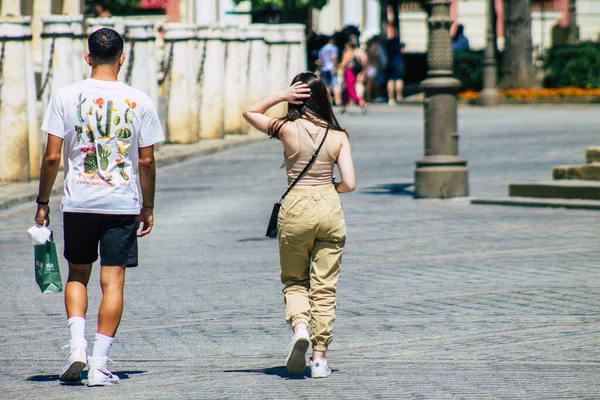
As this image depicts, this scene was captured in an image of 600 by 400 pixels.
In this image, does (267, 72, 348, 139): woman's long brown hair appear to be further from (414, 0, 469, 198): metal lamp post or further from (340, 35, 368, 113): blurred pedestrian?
(340, 35, 368, 113): blurred pedestrian

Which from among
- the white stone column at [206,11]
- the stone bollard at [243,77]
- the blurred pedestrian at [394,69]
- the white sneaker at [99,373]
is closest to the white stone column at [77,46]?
the stone bollard at [243,77]

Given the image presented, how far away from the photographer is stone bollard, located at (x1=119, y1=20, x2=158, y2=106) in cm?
2042

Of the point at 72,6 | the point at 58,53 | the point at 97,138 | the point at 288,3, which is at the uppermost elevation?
the point at 288,3

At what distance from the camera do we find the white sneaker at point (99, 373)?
20.2 ft

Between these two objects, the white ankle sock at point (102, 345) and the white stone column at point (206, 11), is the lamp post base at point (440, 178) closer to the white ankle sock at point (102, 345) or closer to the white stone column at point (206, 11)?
the white ankle sock at point (102, 345)

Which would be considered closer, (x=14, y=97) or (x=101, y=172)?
(x=101, y=172)

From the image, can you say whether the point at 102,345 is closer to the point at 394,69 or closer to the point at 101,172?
the point at 101,172

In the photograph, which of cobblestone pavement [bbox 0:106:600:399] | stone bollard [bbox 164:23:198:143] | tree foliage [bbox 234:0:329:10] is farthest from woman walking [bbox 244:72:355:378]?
tree foliage [bbox 234:0:329:10]

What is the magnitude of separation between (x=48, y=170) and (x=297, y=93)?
122cm

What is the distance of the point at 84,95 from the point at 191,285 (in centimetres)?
326

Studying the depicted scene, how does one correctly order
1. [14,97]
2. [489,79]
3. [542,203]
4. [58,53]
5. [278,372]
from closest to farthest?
[278,372] < [542,203] < [14,97] < [58,53] < [489,79]

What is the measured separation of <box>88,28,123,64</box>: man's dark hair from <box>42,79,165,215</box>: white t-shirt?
108 millimetres

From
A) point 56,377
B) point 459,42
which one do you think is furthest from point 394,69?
point 56,377

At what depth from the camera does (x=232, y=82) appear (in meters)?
25.0
